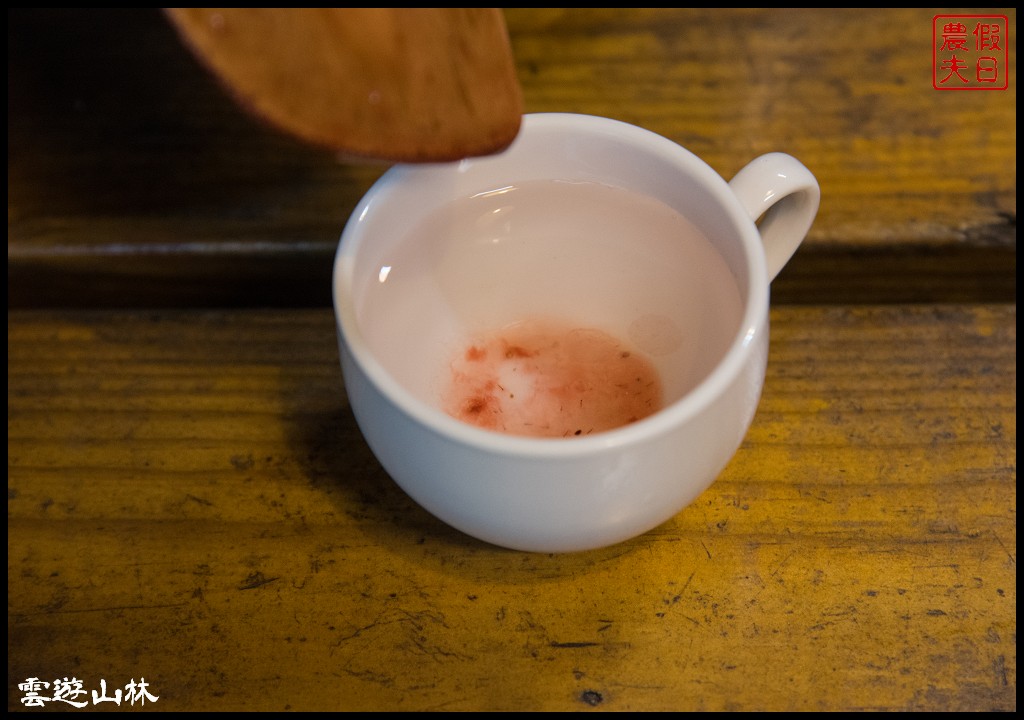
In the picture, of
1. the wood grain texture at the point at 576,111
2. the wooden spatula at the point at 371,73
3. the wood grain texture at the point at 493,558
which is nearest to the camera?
the wooden spatula at the point at 371,73

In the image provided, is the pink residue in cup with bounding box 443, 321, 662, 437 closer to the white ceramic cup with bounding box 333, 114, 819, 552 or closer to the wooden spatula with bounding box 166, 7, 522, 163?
the white ceramic cup with bounding box 333, 114, 819, 552

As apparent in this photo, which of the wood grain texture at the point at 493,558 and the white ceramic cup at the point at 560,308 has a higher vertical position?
the white ceramic cup at the point at 560,308

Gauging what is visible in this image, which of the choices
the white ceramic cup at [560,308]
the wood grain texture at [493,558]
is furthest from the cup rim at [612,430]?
the wood grain texture at [493,558]

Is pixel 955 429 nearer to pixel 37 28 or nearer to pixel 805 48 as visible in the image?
pixel 805 48

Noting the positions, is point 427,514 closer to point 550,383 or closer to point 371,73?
point 550,383

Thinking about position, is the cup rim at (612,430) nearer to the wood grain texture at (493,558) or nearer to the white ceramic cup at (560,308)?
the white ceramic cup at (560,308)

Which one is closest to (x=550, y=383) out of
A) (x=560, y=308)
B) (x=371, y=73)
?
(x=560, y=308)
